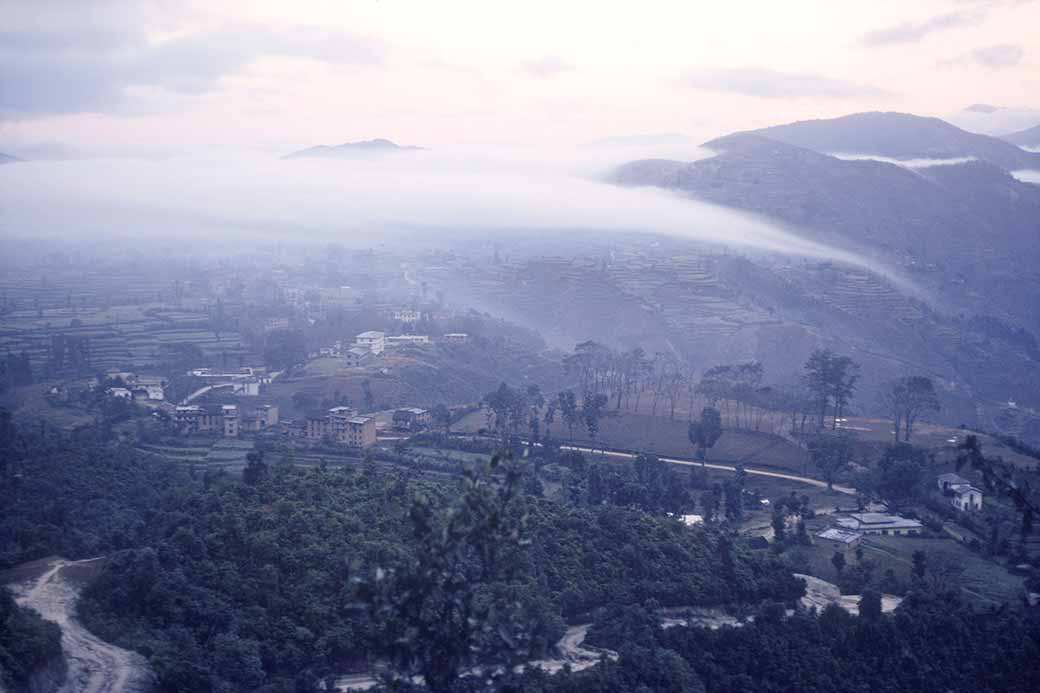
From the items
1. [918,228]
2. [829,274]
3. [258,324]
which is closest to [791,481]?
[258,324]

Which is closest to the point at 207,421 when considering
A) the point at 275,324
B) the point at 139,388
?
the point at 139,388

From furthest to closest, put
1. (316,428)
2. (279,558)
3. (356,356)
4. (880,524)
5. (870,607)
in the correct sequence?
(356,356) → (316,428) → (880,524) → (870,607) → (279,558)

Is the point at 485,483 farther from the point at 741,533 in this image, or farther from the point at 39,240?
the point at 39,240

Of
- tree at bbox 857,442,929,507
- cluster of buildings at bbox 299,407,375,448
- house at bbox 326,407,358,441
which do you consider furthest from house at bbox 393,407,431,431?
tree at bbox 857,442,929,507

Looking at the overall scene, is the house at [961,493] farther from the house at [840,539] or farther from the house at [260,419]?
the house at [260,419]

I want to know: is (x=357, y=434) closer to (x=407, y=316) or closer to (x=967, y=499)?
(x=967, y=499)

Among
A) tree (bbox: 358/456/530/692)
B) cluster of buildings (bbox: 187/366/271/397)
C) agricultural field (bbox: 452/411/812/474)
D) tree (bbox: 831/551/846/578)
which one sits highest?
tree (bbox: 358/456/530/692)

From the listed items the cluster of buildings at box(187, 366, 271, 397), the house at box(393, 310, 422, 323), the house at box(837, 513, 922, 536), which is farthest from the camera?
the house at box(393, 310, 422, 323)

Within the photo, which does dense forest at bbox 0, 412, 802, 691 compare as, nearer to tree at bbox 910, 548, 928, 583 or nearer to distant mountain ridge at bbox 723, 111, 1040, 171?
tree at bbox 910, 548, 928, 583
